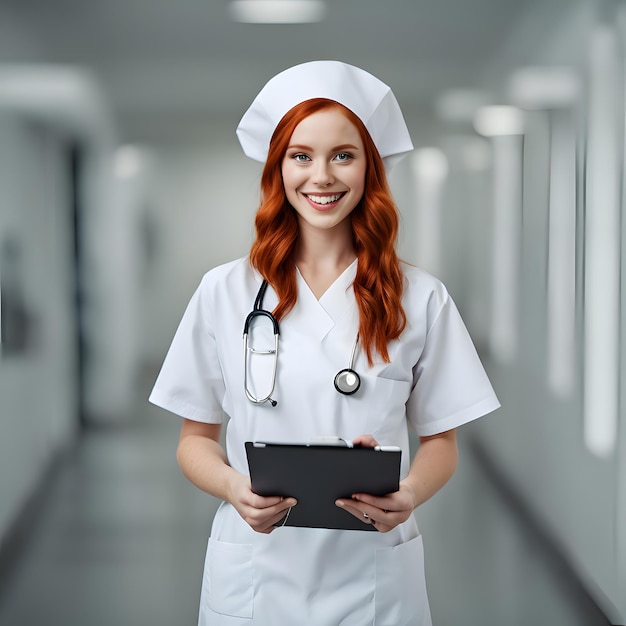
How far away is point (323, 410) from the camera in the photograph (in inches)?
54.6

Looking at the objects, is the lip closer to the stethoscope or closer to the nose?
the nose

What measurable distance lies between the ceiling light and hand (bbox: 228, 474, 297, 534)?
1.79 meters

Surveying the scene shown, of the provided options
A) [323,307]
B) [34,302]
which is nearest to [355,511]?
[323,307]

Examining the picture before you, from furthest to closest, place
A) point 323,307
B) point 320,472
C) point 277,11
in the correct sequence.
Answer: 1. point 277,11
2. point 323,307
3. point 320,472

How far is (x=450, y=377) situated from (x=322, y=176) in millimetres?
461

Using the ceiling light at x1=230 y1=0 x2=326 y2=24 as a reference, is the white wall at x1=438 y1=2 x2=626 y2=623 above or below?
below

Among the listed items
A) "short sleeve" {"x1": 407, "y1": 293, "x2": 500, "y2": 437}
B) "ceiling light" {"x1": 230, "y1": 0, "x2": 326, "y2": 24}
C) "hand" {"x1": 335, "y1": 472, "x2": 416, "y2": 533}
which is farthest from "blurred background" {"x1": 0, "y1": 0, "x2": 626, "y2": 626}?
"hand" {"x1": 335, "y1": 472, "x2": 416, "y2": 533}

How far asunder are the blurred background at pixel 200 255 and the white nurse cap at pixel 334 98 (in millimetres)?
1188

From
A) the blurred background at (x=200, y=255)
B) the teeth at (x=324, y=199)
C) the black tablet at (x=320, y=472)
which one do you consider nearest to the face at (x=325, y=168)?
the teeth at (x=324, y=199)

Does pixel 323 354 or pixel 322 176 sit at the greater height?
pixel 322 176

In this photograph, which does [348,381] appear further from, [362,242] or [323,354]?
[362,242]

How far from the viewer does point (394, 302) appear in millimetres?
1422

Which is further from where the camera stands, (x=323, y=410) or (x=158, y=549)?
(x=158, y=549)

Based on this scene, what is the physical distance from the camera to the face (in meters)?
1.37
